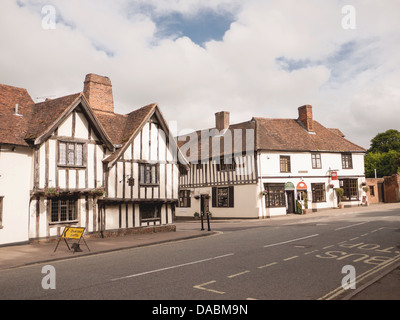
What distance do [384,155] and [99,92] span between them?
2186 inches

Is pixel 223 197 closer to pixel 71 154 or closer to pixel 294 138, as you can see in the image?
pixel 294 138

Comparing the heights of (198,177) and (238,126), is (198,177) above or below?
below

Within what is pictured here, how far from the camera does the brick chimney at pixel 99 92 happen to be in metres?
19.4

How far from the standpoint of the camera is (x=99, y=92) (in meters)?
19.8

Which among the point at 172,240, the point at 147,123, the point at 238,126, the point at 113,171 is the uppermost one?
the point at 238,126

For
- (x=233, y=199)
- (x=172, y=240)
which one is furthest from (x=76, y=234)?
(x=233, y=199)

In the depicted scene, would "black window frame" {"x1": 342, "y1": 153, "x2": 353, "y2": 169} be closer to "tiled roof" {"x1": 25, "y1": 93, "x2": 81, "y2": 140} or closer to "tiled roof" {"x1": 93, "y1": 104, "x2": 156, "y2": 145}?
"tiled roof" {"x1": 93, "y1": 104, "x2": 156, "y2": 145}

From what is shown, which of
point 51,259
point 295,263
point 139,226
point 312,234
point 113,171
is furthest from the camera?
point 139,226

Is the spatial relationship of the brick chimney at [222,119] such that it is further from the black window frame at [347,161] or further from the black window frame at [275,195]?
the black window frame at [347,161]

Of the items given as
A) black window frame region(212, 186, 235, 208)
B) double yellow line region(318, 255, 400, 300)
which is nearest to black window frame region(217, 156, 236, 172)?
black window frame region(212, 186, 235, 208)
